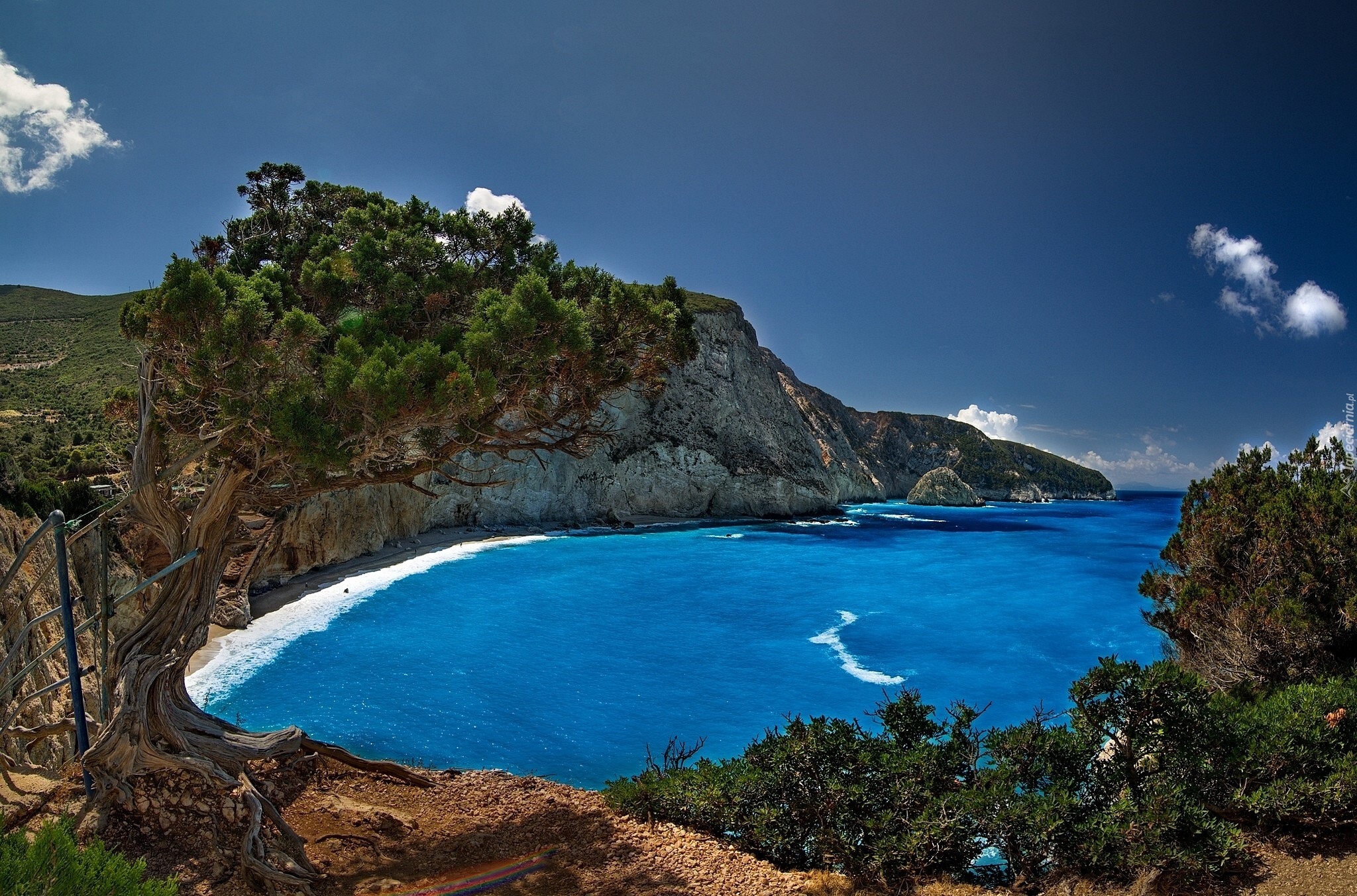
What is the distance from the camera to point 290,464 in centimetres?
533

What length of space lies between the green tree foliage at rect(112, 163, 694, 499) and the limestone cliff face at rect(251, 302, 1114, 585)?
1998 centimetres

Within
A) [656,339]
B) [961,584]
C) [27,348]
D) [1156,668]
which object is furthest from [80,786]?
[27,348]

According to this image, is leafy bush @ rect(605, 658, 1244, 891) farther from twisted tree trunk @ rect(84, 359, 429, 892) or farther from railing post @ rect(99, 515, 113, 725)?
railing post @ rect(99, 515, 113, 725)

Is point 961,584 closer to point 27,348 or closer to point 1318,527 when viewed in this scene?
point 1318,527

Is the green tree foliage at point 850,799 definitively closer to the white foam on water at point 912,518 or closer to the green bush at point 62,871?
the green bush at point 62,871

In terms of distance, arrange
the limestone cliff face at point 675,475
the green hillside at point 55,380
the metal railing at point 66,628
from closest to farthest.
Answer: the metal railing at point 66,628, the green hillside at point 55,380, the limestone cliff face at point 675,475

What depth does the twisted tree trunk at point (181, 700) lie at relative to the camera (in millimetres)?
4789

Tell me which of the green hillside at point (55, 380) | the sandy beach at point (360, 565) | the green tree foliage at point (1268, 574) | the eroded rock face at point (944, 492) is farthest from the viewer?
the eroded rock face at point (944, 492)

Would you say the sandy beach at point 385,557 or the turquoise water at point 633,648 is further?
the sandy beach at point 385,557

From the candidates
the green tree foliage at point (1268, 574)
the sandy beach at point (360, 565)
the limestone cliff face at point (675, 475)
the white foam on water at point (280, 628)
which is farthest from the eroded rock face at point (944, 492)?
the green tree foliage at point (1268, 574)

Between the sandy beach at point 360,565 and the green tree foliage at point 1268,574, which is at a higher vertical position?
the green tree foliage at point 1268,574

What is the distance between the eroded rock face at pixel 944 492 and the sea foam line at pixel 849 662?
281 feet

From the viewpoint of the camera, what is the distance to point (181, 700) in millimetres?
5414

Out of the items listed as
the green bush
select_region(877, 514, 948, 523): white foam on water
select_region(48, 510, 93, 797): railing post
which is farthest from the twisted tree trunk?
select_region(877, 514, 948, 523): white foam on water
